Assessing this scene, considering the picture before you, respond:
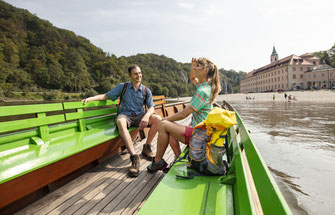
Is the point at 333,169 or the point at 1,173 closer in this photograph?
the point at 1,173

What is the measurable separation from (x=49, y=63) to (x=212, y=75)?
341 ft

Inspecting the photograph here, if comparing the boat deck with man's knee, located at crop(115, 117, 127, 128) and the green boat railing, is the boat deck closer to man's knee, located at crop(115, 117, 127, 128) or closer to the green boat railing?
the green boat railing

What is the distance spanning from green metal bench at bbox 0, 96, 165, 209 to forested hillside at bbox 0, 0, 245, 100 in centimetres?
6936

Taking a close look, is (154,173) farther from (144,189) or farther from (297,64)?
(297,64)

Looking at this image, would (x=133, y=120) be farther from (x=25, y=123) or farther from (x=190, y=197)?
(x=190, y=197)

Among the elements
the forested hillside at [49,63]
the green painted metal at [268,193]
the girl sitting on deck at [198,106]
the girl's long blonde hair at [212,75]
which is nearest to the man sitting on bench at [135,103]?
the girl sitting on deck at [198,106]

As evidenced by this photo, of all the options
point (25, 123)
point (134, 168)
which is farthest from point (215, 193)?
point (25, 123)

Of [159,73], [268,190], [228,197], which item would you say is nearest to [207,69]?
[228,197]

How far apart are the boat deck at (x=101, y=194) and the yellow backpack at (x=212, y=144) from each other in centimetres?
95

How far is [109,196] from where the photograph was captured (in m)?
2.29

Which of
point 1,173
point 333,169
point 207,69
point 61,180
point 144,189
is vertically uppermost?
point 207,69

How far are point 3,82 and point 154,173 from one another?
85078 mm

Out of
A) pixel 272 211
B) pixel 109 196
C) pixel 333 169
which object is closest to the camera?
pixel 272 211

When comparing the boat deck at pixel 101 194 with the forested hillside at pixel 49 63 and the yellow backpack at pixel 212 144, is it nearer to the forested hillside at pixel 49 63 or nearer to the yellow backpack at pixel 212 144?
the yellow backpack at pixel 212 144
